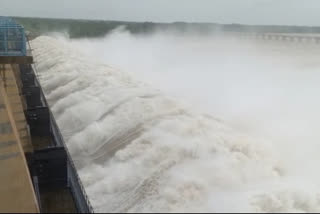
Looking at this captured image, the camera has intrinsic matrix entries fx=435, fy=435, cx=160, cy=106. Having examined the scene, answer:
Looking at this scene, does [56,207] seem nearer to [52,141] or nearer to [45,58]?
[52,141]

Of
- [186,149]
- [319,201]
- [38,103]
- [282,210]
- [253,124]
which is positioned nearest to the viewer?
[282,210]

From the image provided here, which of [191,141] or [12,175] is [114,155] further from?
[12,175]

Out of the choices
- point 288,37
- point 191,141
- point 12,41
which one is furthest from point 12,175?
point 288,37

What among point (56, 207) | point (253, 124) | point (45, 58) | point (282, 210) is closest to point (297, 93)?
point (253, 124)

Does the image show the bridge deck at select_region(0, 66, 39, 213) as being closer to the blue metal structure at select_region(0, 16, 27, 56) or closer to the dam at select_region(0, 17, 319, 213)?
the dam at select_region(0, 17, 319, 213)

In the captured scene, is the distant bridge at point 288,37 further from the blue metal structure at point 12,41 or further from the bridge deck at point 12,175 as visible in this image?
the bridge deck at point 12,175
